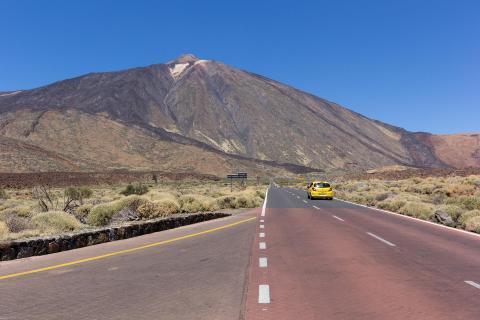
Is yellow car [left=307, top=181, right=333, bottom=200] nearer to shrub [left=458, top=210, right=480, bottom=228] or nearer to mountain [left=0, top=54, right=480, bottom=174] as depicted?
shrub [left=458, top=210, right=480, bottom=228]

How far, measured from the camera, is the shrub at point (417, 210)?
71.6ft

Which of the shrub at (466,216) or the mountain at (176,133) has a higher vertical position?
the mountain at (176,133)

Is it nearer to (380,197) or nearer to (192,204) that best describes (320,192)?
(380,197)

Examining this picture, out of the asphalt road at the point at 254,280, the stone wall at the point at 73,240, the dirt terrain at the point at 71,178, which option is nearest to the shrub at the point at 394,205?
the asphalt road at the point at 254,280

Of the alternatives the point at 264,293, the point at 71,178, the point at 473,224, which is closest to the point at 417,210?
the point at 473,224

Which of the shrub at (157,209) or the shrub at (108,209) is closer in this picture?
the shrub at (108,209)

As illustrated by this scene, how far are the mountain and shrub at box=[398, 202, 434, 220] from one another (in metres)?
77.4

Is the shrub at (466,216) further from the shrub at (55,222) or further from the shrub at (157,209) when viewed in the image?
the shrub at (55,222)

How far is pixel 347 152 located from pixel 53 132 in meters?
100

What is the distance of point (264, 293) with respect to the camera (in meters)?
7.28

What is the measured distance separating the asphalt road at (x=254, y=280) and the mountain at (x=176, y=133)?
3262 inches


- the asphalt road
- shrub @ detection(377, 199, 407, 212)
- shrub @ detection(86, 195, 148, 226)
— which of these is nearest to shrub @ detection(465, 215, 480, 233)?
the asphalt road

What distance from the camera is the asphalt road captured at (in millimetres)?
6320

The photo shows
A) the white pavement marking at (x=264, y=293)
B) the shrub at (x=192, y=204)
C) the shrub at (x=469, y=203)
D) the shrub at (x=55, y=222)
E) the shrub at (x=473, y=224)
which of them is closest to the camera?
the white pavement marking at (x=264, y=293)
